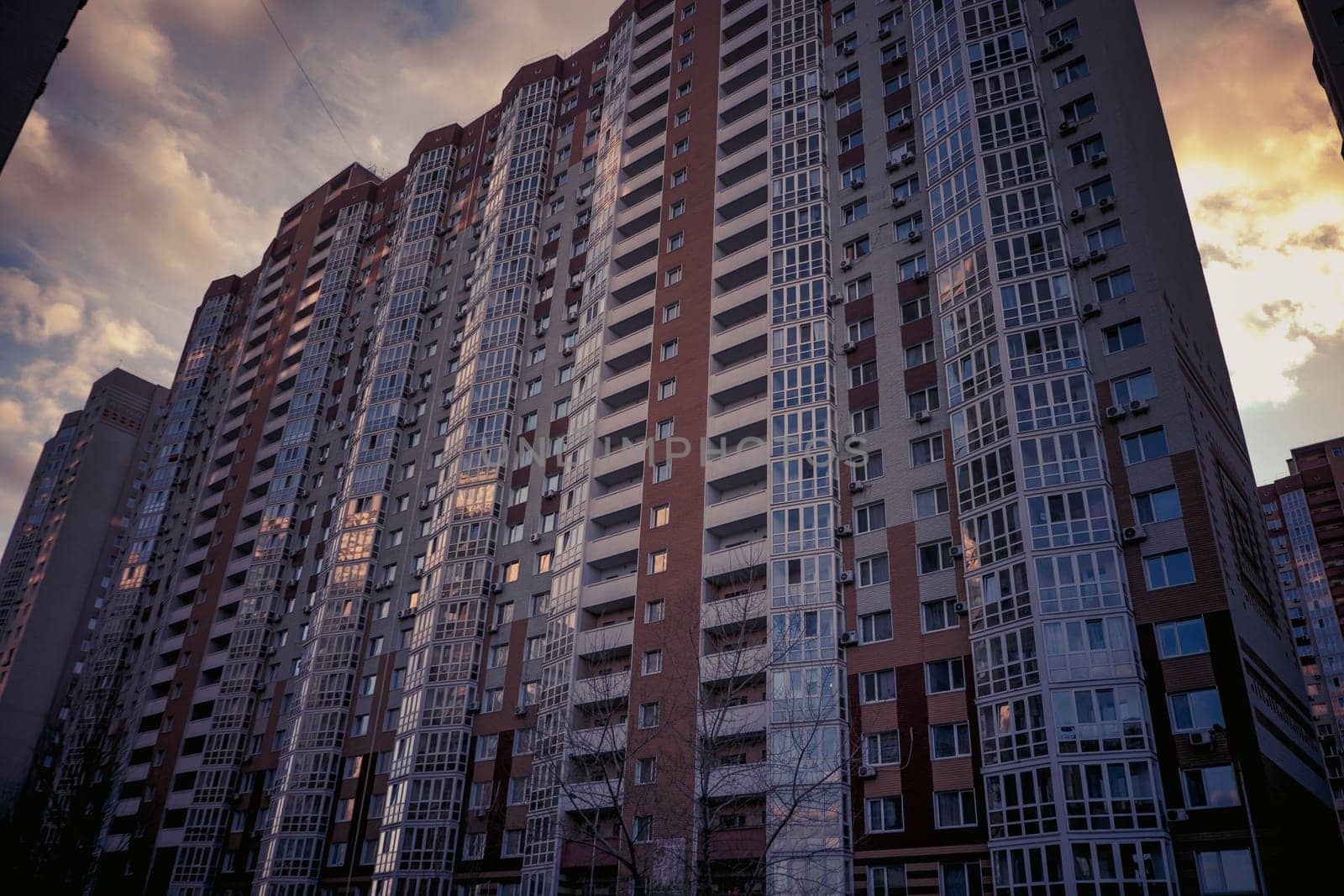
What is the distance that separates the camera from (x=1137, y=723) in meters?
32.8

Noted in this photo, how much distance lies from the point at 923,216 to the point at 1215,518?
20.7 m

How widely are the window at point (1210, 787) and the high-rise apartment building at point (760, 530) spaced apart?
0.31ft

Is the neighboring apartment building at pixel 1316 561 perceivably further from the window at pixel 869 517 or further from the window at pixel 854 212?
the window at pixel 869 517

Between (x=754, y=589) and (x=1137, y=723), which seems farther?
(x=754, y=589)

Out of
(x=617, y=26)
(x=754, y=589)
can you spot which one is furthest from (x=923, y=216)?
(x=617, y=26)

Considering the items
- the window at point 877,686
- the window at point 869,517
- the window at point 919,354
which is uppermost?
the window at point 919,354

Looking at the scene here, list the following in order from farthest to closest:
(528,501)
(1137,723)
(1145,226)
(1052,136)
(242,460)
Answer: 1. (242,460)
2. (528,501)
3. (1052,136)
4. (1145,226)
5. (1137,723)

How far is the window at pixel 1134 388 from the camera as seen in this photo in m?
38.3

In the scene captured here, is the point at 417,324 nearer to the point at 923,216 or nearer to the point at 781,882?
the point at 923,216

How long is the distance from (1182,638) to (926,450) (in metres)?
13.5

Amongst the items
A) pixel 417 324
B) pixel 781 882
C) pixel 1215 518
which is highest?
pixel 417 324

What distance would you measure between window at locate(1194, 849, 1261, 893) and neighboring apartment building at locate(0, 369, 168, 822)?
94176 mm

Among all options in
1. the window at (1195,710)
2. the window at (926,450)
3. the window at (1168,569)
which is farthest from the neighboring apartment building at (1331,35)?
the window at (1195,710)

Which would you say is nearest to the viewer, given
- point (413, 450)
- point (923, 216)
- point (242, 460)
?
point (923, 216)
